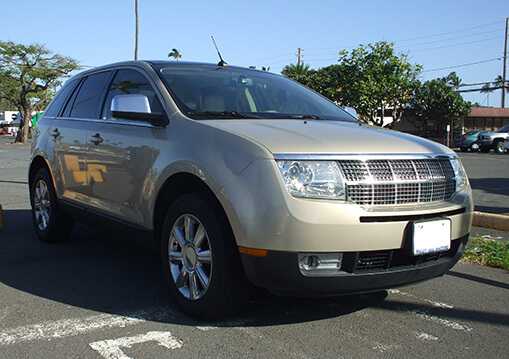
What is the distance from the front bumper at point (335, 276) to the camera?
9.61ft

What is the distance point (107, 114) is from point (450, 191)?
2.86 meters

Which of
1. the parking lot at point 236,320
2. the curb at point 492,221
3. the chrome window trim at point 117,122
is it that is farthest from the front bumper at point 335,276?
the curb at point 492,221

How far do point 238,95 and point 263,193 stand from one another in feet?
5.14

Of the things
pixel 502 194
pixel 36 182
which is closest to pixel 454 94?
pixel 502 194

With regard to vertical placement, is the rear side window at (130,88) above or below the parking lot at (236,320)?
above

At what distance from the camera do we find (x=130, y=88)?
4480mm

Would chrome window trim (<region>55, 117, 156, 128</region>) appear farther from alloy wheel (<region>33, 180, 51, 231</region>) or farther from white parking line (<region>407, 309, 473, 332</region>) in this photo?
white parking line (<region>407, 309, 473, 332</region>)

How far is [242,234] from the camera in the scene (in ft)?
9.76

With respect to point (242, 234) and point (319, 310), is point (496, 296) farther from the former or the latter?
point (242, 234)

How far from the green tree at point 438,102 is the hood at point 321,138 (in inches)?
1541

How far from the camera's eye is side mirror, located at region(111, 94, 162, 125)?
149 inches

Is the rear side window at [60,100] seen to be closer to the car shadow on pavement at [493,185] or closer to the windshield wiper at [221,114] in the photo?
the windshield wiper at [221,114]

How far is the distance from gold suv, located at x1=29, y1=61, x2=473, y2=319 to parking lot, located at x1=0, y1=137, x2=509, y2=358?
0.94ft

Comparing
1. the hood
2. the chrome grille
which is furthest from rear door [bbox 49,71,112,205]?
the chrome grille
